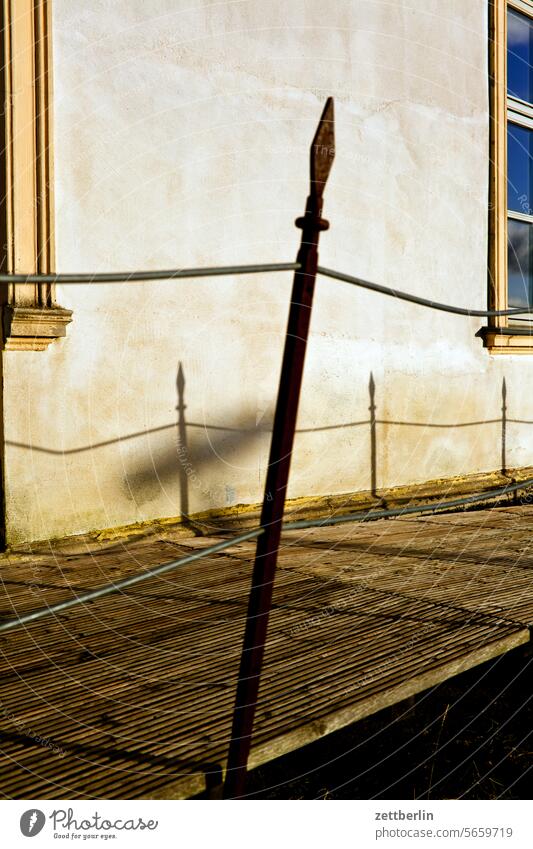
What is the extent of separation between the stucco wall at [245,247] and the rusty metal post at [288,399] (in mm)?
2565

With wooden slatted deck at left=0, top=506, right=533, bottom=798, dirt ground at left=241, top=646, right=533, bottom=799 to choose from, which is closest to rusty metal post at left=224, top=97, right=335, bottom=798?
wooden slatted deck at left=0, top=506, right=533, bottom=798

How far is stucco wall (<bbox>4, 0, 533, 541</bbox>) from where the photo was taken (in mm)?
4062

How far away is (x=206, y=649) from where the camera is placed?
2.55 metres

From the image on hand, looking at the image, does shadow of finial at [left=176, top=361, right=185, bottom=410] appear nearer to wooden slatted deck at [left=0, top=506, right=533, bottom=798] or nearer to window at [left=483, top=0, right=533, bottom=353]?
wooden slatted deck at [left=0, top=506, right=533, bottom=798]

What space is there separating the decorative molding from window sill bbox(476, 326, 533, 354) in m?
3.71

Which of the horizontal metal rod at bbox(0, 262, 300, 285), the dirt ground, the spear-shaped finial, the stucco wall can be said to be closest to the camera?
the horizontal metal rod at bbox(0, 262, 300, 285)

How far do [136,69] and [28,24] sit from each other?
0.62 meters

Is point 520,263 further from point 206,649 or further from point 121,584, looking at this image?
point 121,584

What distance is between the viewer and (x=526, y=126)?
7008 millimetres

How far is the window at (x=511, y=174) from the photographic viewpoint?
643 cm

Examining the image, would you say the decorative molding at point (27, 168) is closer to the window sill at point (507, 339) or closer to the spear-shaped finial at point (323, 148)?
the spear-shaped finial at point (323, 148)

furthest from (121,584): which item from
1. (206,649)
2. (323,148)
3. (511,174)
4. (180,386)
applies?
(511,174)
